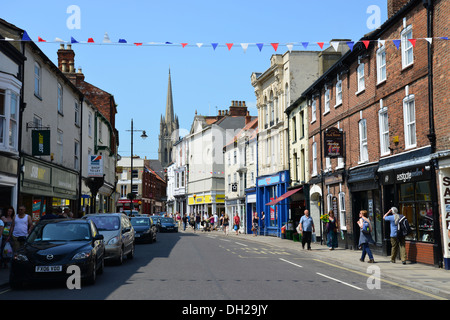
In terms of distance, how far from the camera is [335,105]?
25.8 metres

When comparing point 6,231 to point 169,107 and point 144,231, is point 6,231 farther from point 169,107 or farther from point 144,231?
point 169,107

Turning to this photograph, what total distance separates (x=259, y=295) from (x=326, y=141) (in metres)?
15.2

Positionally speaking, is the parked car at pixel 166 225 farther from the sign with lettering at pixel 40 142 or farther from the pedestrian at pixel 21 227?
the pedestrian at pixel 21 227

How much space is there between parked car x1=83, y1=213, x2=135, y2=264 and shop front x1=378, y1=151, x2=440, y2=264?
9840 millimetres

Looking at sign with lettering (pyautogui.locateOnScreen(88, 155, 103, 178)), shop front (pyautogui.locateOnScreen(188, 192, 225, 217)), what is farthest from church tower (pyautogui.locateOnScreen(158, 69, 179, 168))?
sign with lettering (pyautogui.locateOnScreen(88, 155, 103, 178))

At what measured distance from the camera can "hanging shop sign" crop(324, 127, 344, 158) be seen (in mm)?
23859

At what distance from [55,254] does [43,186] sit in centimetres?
1339

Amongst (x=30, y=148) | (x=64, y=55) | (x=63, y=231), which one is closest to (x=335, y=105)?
(x=30, y=148)

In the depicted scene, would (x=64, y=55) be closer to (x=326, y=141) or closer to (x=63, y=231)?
(x=326, y=141)

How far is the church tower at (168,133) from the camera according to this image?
150 meters

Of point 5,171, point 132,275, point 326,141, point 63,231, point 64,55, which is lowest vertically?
point 132,275

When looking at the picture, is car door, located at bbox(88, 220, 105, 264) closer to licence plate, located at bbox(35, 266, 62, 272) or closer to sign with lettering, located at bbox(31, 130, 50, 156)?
licence plate, located at bbox(35, 266, 62, 272)
